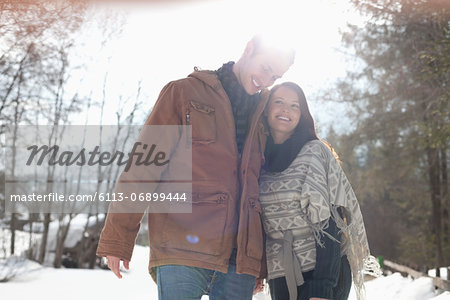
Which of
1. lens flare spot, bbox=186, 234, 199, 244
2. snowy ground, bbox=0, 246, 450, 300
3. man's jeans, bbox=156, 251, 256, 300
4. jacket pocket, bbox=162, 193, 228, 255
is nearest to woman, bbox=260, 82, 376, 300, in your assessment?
man's jeans, bbox=156, 251, 256, 300

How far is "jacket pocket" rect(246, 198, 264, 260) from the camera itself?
2162 mm

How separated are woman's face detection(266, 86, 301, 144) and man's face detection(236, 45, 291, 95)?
19 cm

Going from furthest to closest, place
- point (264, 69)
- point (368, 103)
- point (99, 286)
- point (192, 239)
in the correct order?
point (368, 103), point (99, 286), point (264, 69), point (192, 239)

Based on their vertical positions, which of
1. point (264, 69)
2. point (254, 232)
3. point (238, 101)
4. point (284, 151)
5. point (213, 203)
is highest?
point (264, 69)

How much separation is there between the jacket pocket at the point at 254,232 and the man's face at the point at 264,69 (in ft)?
1.98

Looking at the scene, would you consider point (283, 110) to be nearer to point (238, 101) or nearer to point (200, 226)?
point (238, 101)

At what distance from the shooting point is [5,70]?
348 inches

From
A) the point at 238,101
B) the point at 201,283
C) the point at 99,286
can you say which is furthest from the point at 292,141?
the point at 99,286

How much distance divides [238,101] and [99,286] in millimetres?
7742

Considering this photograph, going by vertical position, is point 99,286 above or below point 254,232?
below

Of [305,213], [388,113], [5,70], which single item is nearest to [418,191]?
[388,113]

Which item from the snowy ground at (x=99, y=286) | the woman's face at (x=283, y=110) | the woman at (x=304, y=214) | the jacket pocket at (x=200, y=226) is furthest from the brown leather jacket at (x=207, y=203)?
the snowy ground at (x=99, y=286)

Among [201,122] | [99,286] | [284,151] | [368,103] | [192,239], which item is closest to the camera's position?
[192,239]

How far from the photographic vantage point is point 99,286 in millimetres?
9055
